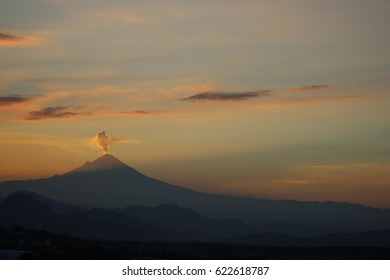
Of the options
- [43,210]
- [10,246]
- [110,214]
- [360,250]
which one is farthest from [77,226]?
[360,250]

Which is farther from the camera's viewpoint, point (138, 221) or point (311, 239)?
point (138, 221)

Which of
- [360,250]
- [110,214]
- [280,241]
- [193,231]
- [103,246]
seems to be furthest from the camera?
[110,214]

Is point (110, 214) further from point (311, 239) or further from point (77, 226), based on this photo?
point (311, 239)
